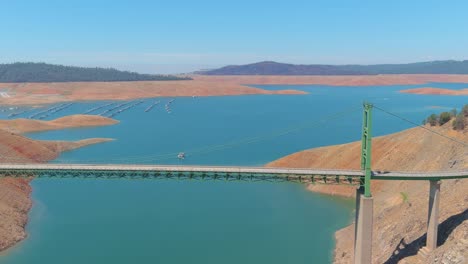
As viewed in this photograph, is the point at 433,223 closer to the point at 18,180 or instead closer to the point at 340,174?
the point at 340,174

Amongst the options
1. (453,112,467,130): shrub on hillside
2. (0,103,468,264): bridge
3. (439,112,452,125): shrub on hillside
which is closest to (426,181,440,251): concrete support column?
(0,103,468,264): bridge

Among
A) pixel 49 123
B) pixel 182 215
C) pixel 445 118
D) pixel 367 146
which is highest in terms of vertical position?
pixel 367 146

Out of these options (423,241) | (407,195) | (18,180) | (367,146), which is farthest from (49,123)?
(423,241)

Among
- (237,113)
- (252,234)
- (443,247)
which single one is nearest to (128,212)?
(252,234)

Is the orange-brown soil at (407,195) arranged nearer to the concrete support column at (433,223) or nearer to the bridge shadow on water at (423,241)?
the bridge shadow on water at (423,241)

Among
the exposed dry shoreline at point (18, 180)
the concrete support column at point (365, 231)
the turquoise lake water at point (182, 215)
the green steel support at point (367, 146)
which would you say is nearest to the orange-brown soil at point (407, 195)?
the concrete support column at point (365, 231)

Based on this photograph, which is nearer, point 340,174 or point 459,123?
point 340,174

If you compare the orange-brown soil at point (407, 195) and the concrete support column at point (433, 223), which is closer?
the concrete support column at point (433, 223)
